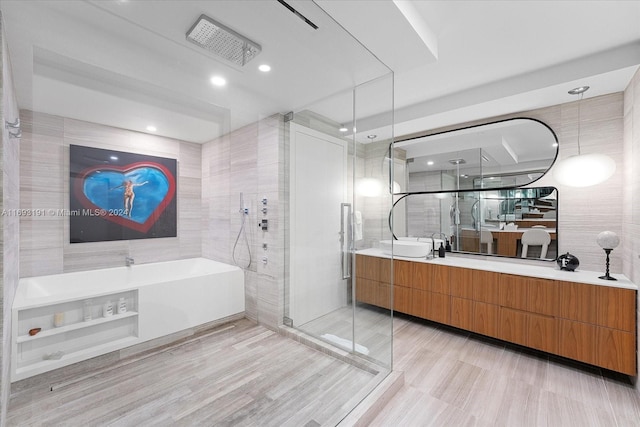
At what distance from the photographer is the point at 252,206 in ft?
8.50

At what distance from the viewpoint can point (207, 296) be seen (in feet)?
7.33

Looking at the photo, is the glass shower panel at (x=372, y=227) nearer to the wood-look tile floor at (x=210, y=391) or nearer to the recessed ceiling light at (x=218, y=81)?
the wood-look tile floor at (x=210, y=391)

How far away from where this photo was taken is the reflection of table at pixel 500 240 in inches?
123

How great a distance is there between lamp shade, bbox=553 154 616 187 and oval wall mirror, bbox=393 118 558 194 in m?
0.13

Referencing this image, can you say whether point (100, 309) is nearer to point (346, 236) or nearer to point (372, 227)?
point (346, 236)

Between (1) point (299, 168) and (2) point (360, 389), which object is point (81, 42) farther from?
(2) point (360, 389)

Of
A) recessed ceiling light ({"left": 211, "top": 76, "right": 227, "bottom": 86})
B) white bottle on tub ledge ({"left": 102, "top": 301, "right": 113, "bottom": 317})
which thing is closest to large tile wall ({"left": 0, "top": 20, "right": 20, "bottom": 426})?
white bottle on tub ledge ({"left": 102, "top": 301, "right": 113, "bottom": 317})

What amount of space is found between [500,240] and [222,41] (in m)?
3.33

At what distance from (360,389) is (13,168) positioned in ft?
7.44

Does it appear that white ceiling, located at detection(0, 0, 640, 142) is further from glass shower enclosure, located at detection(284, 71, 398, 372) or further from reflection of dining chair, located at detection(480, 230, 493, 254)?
reflection of dining chair, located at detection(480, 230, 493, 254)

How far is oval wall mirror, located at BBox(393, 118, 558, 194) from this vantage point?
2914 mm

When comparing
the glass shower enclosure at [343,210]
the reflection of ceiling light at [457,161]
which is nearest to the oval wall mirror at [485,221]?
the reflection of ceiling light at [457,161]

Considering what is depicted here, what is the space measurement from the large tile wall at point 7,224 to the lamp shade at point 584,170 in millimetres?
3902

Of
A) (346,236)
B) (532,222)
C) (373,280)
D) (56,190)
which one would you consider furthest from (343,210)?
(532,222)
